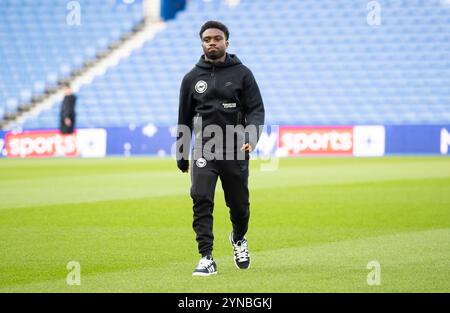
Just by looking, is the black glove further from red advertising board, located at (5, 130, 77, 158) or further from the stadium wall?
red advertising board, located at (5, 130, 77, 158)

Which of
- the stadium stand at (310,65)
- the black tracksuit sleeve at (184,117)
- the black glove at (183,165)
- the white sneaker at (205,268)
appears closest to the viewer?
the white sneaker at (205,268)

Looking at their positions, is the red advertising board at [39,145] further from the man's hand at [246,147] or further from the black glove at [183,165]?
the man's hand at [246,147]

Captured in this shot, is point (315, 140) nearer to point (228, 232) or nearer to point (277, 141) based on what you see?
point (277, 141)

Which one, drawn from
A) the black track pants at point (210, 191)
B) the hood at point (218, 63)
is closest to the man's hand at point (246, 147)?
the black track pants at point (210, 191)

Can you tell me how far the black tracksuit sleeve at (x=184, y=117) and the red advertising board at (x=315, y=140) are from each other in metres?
21.9

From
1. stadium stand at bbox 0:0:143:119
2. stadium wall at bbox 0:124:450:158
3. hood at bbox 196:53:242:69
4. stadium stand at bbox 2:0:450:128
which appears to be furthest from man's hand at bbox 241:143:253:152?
stadium stand at bbox 0:0:143:119

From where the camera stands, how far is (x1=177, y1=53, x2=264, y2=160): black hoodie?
8.35 meters

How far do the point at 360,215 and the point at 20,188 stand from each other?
7.40 meters

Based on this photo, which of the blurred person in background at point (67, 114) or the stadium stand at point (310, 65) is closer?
the blurred person in background at point (67, 114)

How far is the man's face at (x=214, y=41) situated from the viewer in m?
8.22

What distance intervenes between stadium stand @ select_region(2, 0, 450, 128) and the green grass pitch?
1167cm

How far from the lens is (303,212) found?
13969 mm
